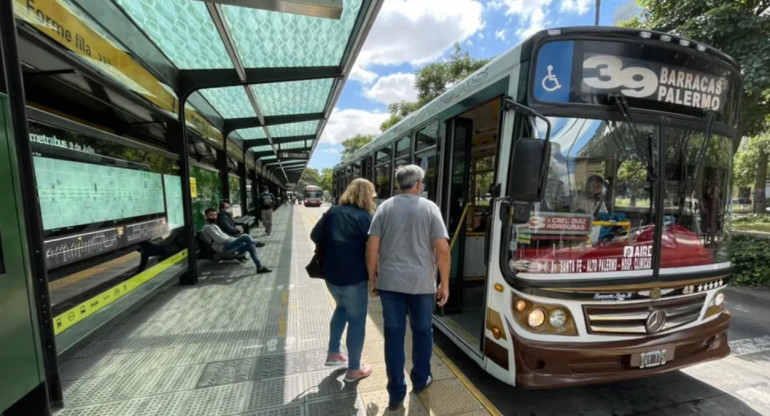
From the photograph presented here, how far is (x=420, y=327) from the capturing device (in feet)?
8.79

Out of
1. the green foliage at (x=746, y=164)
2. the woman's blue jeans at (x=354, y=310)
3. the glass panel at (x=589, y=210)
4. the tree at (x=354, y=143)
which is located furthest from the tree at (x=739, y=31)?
the tree at (x=354, y=143)

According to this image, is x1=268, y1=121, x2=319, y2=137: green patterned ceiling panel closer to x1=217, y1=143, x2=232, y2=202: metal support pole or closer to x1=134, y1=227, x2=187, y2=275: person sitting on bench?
x1=217, y1=143, x2=232, y2=202: metal support pole

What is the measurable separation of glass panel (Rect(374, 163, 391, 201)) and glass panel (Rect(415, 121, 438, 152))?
1386 millimetres

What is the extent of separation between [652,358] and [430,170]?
275 centimetres

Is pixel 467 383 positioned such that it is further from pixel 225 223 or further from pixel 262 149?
pixel 262 149

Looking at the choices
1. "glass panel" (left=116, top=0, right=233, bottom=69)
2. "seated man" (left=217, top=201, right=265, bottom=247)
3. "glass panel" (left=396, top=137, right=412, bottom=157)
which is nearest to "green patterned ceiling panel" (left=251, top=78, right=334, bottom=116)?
"glass panel" (left=116, top=0, right=233, bottom=69)

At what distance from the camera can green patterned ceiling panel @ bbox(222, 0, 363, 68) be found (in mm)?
4367

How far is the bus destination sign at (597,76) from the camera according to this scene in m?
2.49

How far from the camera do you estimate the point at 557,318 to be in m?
2.49

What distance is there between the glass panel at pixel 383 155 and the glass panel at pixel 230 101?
313 centimetres

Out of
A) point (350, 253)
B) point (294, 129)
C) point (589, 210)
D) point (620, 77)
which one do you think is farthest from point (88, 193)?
point (294, 129)

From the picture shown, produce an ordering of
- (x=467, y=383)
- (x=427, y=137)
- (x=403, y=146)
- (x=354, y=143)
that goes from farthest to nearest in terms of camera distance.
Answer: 1. (x=354, y=143)
2. (x=403, y=146)
3. (x=427, y=137)
4. (x=467, y=383)

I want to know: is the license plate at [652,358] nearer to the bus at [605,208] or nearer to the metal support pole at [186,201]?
the bus at [605,208]

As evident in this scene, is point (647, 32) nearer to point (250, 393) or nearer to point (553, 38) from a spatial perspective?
point (553, 38)
